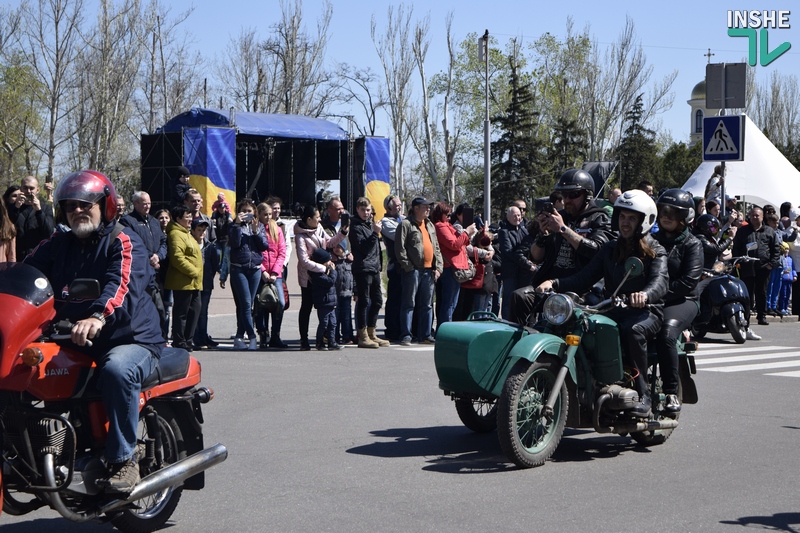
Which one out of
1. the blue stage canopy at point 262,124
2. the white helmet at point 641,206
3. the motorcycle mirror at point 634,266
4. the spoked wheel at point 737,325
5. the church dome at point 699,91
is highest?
the church dome at point 699,91

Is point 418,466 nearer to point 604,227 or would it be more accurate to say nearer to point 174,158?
point 604,227

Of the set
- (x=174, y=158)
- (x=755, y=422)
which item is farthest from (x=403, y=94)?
(x=755, y=422)

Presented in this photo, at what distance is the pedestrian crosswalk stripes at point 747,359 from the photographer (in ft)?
42.0

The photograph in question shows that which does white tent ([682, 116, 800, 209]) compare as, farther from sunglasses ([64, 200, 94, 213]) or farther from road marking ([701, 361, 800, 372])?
sunglasses ([64, 200, 94, 213])

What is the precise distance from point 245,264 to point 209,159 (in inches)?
859

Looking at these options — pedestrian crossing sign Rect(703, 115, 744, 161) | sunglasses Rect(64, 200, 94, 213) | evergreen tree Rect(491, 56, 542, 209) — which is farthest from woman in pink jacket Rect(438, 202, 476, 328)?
evergreen tree Rect(491, 56, 542, 209)

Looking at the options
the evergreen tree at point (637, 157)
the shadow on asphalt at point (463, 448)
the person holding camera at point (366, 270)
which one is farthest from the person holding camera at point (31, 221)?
the evergreen tree at point (637, 157)

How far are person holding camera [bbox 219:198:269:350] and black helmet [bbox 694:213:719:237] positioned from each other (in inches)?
257

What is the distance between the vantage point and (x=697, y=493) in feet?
21.3

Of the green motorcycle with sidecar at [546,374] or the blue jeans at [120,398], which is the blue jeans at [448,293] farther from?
the blue jeans at [120,398]

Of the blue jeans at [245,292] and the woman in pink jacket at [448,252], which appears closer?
the blue jeans at [245,292]

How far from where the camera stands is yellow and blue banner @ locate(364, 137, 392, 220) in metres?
39.5

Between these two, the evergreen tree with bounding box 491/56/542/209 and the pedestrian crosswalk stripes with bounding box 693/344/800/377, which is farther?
the evergreen tree with bounding box 491/56/542/209

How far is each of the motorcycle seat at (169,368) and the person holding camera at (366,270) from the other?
8.51 m
